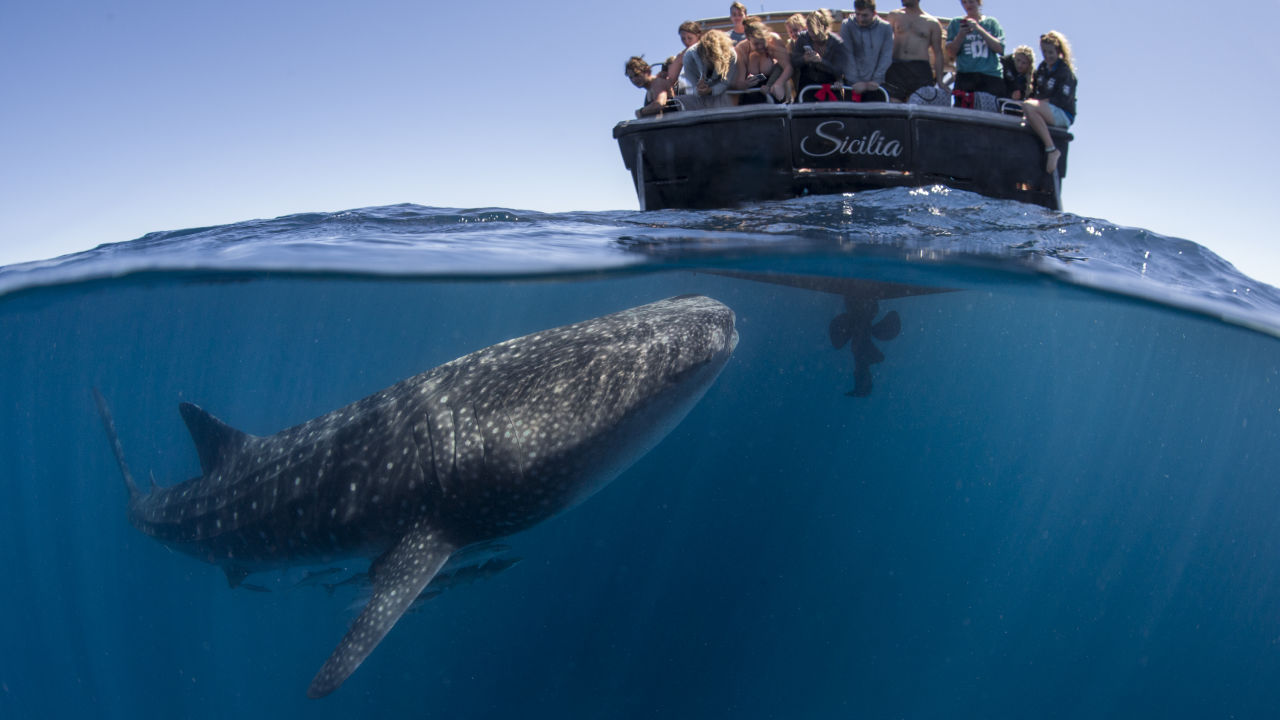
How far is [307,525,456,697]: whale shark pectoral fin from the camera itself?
12.2ft

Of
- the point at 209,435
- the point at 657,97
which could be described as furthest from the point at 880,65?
the point at 209,435

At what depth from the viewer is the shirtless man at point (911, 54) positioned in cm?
870

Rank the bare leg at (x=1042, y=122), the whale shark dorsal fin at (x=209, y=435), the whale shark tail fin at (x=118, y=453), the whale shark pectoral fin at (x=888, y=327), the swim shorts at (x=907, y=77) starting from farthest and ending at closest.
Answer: the whale shark pectoral fin at (x=888, y=327), the swim shorts at (x=907, y=77), the bare leg at (x=1042, y=122), the whale shark tail fin at (x=118, y=453), the whale shark dorsal fin at (x=209, y=435)

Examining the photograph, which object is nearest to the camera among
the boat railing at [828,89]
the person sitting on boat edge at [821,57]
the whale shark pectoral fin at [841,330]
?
the boat railing at [828,89]

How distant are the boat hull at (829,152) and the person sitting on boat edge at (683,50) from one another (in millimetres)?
1328

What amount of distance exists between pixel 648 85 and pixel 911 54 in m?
3.80

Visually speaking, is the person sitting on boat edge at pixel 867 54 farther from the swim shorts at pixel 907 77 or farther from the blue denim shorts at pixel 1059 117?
the blue denim shorts at pixel 1059 117

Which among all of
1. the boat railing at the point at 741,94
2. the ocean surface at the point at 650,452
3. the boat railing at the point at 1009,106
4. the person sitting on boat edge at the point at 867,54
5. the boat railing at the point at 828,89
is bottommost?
the ocean surface at the point at 650,452

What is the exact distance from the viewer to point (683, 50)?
31.8 ft

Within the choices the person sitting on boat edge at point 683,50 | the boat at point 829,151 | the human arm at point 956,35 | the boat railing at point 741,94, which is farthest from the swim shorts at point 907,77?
the person sitting on boat edge at point 683,50

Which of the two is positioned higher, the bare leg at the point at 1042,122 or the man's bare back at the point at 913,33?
the man's bare back at the point at 913,33

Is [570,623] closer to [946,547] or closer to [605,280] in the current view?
[605,280]

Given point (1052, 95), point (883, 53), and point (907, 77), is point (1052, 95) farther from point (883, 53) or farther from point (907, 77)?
point (883, 53)

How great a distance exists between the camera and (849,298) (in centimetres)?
1283
